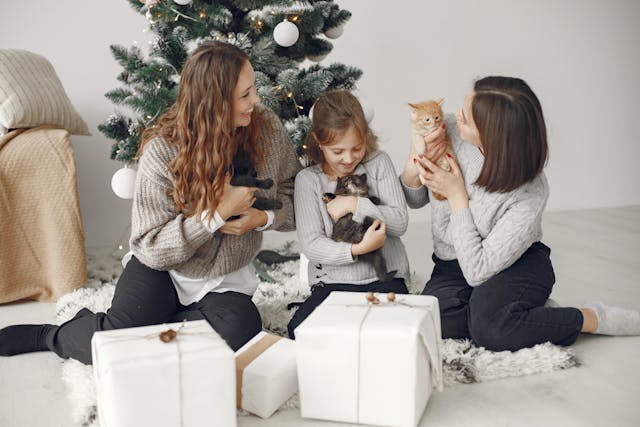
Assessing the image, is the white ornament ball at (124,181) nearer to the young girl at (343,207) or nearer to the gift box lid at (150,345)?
the young girl at (343,207)

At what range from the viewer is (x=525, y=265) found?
1.87 meters

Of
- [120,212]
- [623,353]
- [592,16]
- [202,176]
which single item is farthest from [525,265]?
[592,16]

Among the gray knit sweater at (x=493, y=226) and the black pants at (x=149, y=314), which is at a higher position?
the gray knit sweater at (x=493, y=226)

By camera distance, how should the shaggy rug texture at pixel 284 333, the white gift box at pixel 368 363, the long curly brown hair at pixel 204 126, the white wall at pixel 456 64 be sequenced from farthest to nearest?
the white wall at pixel 456 64 → the long curly brown hair at pixel 204 126 → the shaggy rug texture at pixel 284 333 → the white gift box at pixel 368 363

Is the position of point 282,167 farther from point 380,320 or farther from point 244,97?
point 380,320

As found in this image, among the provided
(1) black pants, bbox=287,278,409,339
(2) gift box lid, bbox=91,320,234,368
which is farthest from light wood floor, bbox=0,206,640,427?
(1) black pants, bbox=287,278,409,339

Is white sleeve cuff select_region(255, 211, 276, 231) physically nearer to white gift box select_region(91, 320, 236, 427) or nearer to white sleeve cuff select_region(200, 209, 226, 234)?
white sleeve cuff select_region(200, 209, 226, 234)

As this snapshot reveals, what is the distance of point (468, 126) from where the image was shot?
181 centimetres

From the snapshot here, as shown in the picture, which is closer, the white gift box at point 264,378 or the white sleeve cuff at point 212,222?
the white gift box at point 264,378

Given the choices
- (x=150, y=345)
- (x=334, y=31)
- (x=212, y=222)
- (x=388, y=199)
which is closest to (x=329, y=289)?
(x=388, y=199)

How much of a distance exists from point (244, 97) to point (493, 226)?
2.49ft

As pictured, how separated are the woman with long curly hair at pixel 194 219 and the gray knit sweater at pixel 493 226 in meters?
0.54

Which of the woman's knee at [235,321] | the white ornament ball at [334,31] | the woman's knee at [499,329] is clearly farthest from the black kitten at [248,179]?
the white ornament ball at [334,31]

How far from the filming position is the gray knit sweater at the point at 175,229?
5.77 ft
